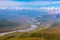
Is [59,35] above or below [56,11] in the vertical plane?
below

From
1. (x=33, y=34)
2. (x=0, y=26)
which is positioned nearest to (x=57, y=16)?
(x=33, y=34)

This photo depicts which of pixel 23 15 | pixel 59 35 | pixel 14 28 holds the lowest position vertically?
pixel 59 35

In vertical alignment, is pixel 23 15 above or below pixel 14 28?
above

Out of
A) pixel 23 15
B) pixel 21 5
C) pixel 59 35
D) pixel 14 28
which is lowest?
pixel 59 35

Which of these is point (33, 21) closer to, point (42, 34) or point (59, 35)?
point (42, 34)

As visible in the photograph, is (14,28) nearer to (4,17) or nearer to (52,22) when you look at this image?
(4,17)

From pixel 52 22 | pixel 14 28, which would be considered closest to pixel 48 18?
pixel 52 22

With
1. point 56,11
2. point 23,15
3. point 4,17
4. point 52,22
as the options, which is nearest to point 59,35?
point 52,22
